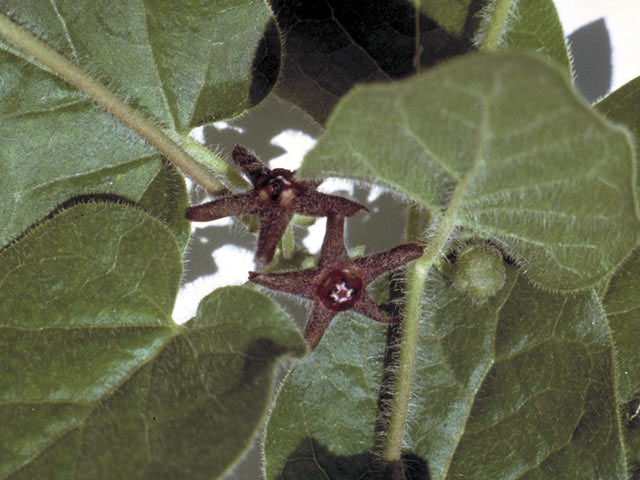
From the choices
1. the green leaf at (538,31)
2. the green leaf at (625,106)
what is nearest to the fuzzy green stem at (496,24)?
the green leaf at (538,31)

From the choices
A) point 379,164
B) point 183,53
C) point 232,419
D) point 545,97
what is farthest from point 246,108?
point 545,97

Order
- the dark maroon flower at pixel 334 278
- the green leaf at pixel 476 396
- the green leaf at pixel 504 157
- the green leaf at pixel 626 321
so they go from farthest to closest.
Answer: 1. the green leaf at pixel 626 321
2. the green leaf at pixel 476 396
3. the dark maroon flower at pixel 334 278
4. the green leaf at pixel 504 157

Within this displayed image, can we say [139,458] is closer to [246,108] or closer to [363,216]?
[246,108]

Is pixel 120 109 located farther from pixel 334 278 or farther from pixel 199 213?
pixel 334 278

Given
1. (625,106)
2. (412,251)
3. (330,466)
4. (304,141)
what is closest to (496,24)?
(625,106)

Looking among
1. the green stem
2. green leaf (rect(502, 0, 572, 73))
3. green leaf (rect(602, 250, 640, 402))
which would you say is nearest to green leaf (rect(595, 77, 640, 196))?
green leaf (rect(502, 0, 572, 73))

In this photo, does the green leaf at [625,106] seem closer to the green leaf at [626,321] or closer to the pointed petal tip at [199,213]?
the green leaf at [626,321]
